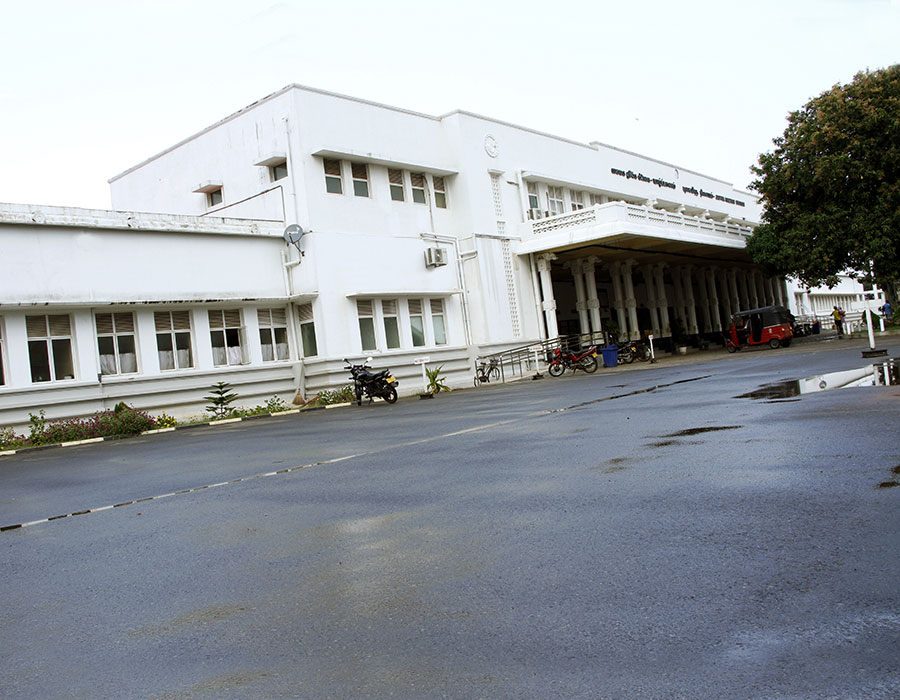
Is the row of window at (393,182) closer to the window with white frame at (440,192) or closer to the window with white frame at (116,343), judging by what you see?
the window with white frame at (440,192)

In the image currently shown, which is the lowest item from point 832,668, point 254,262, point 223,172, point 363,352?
point 832,668

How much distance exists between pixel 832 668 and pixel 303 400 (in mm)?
24010

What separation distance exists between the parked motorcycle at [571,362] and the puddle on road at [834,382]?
15213mm

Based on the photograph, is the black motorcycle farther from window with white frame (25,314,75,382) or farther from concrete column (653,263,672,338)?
concrete column (653,263,672,338)

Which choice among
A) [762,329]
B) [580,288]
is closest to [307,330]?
[580,288]

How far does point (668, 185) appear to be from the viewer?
4769 centimetres

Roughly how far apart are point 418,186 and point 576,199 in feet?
38.1

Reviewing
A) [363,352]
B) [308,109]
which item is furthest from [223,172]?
[363,352]

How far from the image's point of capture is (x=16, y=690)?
348 cm

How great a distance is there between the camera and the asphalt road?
10.2ft

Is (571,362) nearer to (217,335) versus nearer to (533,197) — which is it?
(533,197)

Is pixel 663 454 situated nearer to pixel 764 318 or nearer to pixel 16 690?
pixel 16 690

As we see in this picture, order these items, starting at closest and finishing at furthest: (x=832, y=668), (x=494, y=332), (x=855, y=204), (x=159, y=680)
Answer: (x=832, y=668)
(x=159, y=680)
(x=494, y=332)
(x=855, y=204)

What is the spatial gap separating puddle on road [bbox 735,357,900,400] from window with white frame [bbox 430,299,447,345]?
1697 cm
